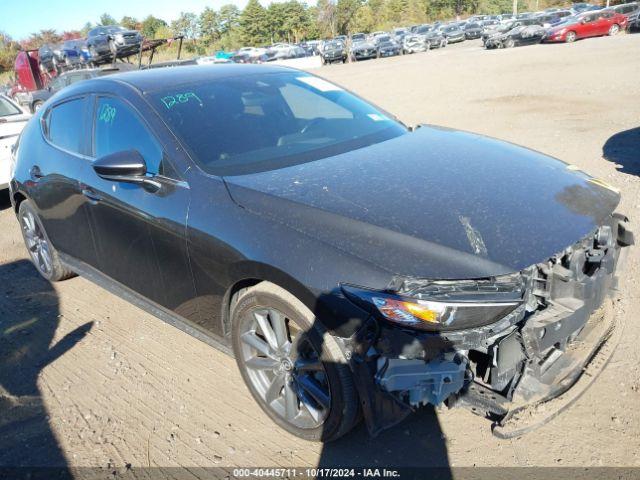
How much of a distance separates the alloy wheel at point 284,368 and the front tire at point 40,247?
253 cm

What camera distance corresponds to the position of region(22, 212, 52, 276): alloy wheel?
4.67 meters

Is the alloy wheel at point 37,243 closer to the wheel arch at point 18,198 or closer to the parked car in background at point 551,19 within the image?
the wheel arch at point 18,198

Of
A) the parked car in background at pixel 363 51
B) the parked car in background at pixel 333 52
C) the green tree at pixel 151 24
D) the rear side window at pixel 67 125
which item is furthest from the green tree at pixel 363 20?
the rear side window at pixel 67 125

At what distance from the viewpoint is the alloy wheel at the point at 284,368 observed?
2518 mm

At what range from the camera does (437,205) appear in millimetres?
2471

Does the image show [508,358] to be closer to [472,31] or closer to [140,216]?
[140,216]

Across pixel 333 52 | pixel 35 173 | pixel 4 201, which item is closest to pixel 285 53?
pixel 333 52

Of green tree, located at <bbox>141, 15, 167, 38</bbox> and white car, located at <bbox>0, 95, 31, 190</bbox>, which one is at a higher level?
green tree, located at <bbox>141, 15, 167, 38</bbox>

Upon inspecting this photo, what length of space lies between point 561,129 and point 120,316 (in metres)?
7.44

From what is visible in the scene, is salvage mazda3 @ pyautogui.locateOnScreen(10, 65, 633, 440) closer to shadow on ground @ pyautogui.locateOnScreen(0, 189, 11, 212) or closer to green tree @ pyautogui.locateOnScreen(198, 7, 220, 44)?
shadow on ground @ pyautogui.locateOnScreen(0, 189, 11, 212)

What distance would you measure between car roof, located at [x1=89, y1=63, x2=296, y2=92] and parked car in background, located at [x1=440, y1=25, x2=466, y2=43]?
41.3 m

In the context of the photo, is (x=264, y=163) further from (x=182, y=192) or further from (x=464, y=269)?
(x=464, y=269)

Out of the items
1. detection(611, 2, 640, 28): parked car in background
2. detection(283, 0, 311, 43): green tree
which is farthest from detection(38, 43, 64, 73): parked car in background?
detection(283, 0, 311, 43): green tree

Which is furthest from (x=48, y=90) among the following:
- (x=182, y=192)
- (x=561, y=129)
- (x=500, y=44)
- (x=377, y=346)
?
(x=500, y=44)
